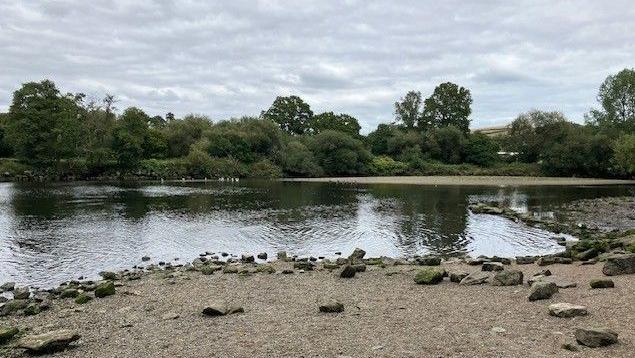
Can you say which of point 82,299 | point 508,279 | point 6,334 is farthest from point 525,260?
point 6,334

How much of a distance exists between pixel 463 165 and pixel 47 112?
316 ft

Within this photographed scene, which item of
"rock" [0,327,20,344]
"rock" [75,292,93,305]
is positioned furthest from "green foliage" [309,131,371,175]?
"rock" [0,327,20,344]

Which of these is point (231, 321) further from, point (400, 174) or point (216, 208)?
point (400, 174)

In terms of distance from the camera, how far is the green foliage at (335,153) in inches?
4857

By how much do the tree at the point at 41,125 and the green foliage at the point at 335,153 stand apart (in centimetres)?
5501

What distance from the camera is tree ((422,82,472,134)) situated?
5694 inches

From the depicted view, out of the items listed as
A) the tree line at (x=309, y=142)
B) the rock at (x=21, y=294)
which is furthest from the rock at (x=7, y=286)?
the tree line at (x=309, y=142)

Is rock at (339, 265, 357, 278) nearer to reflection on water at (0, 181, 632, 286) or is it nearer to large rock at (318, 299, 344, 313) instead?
large rock at (318, 299, 344, 313)

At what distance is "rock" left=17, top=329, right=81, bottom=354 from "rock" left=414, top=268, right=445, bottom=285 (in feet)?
37.0

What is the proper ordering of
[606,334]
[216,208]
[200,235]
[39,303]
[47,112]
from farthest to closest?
[47,112] → [216,208] → [200,235] → [39,303] → [606,334]

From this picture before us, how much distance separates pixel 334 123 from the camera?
14625cm

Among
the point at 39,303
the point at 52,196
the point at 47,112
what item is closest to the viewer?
the point at 39,303

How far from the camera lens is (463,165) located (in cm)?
13050

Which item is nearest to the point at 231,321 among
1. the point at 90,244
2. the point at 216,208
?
the point at 90,244
